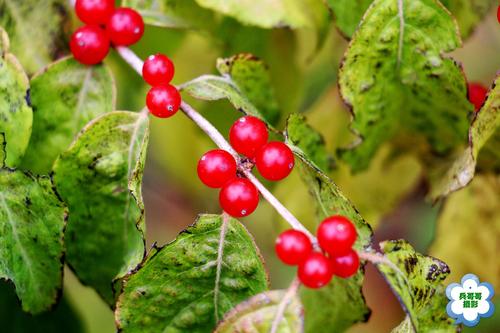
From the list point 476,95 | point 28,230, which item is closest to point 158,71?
point 28,230

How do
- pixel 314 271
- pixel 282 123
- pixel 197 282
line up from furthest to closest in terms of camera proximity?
1. pixel 282 123
2. pixel 197 282
3. pixel 314 271

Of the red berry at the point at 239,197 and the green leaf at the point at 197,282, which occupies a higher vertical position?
the red berry at the point at 239,197

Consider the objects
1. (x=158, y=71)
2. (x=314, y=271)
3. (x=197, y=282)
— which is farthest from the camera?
(x=158, y=71)

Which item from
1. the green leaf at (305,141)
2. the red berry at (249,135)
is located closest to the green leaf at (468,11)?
the green leaf at (305,141)

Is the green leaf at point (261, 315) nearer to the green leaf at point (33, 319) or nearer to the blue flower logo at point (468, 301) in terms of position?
the blue flower logo at point (468, 301)

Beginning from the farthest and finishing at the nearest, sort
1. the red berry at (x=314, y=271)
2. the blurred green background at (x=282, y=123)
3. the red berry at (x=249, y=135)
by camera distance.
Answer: the blurred green background at (x=282, y=123)
the red berry at (x=249, y=135)
the red berry at (x=314, y=271)

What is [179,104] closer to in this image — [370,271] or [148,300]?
[148,300]

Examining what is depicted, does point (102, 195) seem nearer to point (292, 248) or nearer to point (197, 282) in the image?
point (197, 282)
